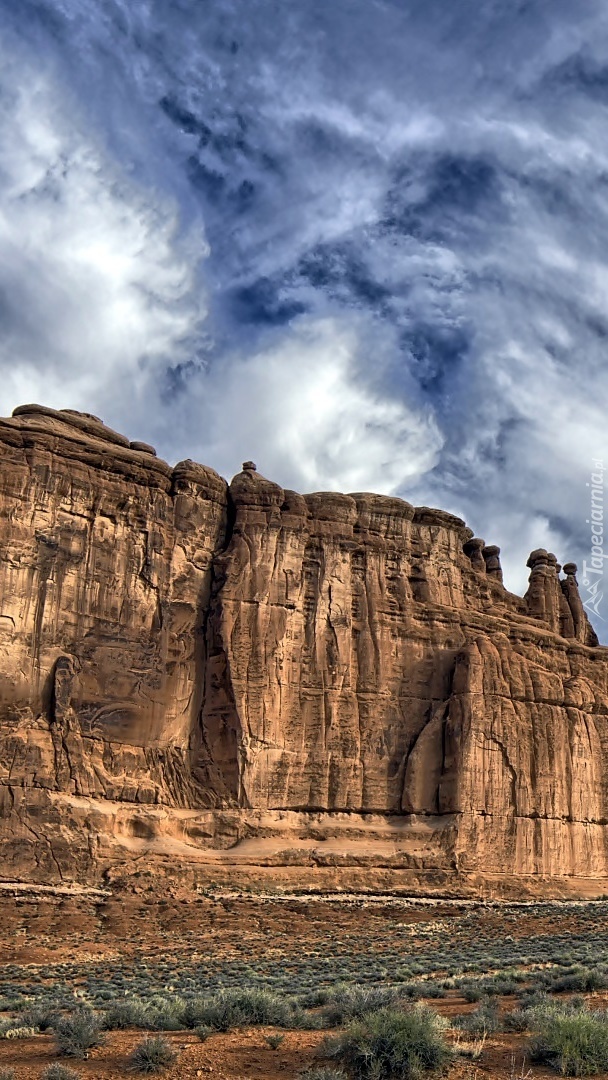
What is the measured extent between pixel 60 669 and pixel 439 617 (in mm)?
18632

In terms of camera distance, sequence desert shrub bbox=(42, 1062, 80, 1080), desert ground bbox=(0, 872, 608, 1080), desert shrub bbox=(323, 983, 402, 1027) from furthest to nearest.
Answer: desert shrub bbox=(323, 983, 402, 1027) < desert ground bbox=(0, 872, 608, 1080) < desert shrub bbox=(42, 1062, 80, 1080)

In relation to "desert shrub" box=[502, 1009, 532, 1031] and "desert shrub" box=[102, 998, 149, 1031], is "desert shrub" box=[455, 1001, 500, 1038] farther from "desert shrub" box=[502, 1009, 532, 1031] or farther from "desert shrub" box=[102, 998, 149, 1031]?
"desert shrub" box=[102, 998, 149, 1031]

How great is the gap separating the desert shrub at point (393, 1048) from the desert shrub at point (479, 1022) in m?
1.45

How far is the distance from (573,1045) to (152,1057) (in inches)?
160

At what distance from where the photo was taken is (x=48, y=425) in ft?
128

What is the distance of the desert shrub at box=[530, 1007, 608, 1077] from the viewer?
926 cm

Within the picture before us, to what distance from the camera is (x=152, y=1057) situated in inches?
398

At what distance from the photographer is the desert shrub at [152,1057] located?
10.1 metres

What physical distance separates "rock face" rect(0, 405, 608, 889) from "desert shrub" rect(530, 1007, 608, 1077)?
26.3 m

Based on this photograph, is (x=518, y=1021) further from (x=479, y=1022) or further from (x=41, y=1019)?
(x=41, y=1019)

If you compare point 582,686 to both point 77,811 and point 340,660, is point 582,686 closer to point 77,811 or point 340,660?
point 340,660

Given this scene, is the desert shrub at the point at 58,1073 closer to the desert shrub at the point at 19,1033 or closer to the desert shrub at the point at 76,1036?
the desert shrub at the point at 76,1036

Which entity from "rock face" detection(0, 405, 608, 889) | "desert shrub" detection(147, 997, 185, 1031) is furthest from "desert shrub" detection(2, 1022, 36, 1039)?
"rock face" detection(0, 405, 608, 889)

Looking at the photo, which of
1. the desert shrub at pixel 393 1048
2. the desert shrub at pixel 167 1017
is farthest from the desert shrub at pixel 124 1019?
the desert shrub at pixel 393 1048
